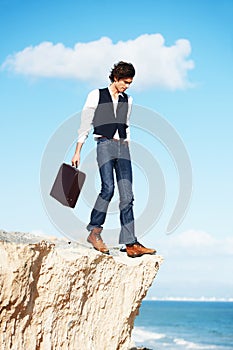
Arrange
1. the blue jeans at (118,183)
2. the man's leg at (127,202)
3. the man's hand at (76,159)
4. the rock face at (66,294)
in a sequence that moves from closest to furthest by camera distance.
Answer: the rock face at (66,294)
the man's hand at (76,159)
the blue jeans at (118,183)
the man's leg at (127,202)

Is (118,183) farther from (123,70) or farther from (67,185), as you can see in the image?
(123,70)

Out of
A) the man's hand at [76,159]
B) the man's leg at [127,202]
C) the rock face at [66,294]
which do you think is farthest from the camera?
the man's leg at [127,202]

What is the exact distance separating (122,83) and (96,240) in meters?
1.96

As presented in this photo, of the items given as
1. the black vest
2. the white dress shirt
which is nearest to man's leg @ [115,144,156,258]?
the black vest

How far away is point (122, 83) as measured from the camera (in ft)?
26.6

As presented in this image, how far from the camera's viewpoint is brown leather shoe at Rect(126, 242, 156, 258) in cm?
823

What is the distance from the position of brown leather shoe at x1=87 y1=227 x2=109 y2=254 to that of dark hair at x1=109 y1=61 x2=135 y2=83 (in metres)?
1.90

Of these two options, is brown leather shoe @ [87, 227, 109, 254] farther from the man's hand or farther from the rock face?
the man's hand

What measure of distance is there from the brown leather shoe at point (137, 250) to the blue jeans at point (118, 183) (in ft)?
0.22

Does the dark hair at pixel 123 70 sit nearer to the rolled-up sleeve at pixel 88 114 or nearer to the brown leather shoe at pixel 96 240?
the rolled-up sleeve at pixel 88 114

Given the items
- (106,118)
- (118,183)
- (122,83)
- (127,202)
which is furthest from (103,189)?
(122,83)

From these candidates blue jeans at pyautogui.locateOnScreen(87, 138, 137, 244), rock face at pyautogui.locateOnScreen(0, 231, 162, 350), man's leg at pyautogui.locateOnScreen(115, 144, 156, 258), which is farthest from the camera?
man's leg at pyautogui.locateOnScreen(115, 144, 156, 258)

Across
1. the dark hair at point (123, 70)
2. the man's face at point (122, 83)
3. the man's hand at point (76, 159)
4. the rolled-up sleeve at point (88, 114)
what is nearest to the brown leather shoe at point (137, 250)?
the man's hand at point (76, 159)

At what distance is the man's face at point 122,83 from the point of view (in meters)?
8.09
